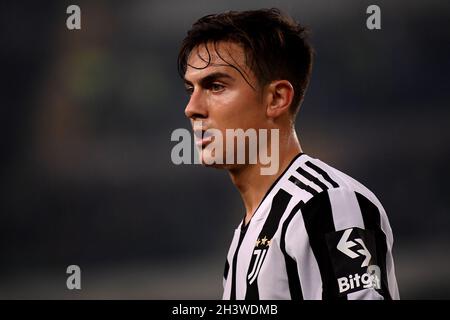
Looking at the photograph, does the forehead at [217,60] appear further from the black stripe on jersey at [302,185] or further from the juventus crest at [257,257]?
the juventus crest at [257,257]

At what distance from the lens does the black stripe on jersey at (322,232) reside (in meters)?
2.08

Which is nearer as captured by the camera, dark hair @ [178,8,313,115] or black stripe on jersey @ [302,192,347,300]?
black stripe on jersey @ [302,192,347,300]

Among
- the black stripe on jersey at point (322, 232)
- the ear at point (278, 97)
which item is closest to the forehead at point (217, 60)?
the ear at point (278, 97)

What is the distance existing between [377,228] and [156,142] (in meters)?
4.50

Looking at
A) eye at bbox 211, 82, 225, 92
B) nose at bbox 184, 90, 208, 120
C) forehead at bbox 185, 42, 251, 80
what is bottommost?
nose at bbox 184, 90, 208, 120

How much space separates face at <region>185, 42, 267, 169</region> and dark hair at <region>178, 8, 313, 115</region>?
3cm

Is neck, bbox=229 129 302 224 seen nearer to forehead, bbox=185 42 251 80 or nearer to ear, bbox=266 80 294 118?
ear, bbox=266 80 294 118

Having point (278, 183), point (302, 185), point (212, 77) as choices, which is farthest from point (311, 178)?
point (212, 77)

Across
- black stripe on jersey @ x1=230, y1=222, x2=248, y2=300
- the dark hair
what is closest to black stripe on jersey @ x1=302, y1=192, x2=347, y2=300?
black stripe on jersey @ x1=230, y1=222, x2=248, y2=300

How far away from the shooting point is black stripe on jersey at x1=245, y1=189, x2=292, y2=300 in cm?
230

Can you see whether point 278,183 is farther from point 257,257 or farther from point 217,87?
point 217,87

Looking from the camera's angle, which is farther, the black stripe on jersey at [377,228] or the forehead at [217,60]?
the forehead at [217,60]

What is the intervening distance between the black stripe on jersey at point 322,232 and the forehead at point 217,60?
59 centimetres

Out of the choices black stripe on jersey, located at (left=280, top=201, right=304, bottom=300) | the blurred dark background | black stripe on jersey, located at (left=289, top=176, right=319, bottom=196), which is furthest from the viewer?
the blurred dark background
